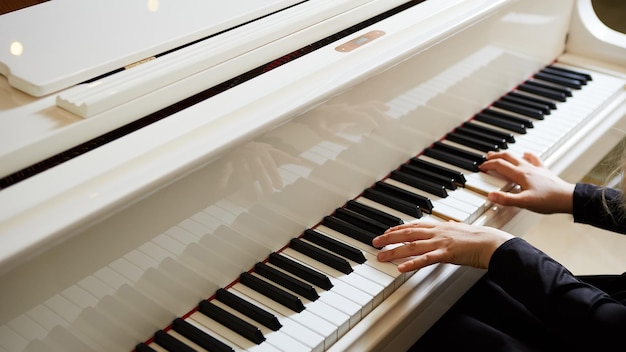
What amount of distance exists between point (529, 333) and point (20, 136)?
1.17 metres

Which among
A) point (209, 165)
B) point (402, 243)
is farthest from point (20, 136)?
point (402, 243)

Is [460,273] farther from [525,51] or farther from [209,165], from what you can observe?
[525,51]

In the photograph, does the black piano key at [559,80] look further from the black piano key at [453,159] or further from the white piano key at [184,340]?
the white piano key at [184,340]

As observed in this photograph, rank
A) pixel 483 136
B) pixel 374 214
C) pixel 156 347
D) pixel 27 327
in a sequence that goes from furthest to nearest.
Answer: pixel 483 136, pixel 374 214, pixel 156 347, pixel 27 327

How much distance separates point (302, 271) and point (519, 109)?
1017 millimetres

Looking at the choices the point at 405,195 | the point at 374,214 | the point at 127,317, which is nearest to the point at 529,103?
the point at 405,195

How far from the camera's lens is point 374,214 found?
1740 mm

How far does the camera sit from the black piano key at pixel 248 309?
55.4 inches

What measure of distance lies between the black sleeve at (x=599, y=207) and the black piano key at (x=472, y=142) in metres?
0.25

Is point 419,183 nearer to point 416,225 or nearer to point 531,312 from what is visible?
point 416,225

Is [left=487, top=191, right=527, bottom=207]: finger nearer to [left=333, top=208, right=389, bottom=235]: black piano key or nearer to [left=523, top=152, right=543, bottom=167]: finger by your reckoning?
[left=523, top=152, right=543, bottom=167]: finger

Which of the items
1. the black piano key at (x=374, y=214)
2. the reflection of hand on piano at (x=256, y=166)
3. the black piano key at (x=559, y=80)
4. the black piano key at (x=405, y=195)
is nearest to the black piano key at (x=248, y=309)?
the reflection of hand on piano at (x=256, y=166)

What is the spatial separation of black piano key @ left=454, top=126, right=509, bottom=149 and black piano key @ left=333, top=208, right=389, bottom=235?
53 cm

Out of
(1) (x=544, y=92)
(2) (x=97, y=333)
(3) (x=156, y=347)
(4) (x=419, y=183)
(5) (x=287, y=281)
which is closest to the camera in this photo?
(2) (x=97, y=333)
